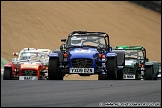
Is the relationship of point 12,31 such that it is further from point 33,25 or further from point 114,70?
point 114,70

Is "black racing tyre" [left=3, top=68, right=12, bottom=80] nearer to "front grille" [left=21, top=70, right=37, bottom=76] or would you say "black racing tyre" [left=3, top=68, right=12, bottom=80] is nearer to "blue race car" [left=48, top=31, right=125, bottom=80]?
"front grille" [left=21, top=70, right=37, bottom=76]

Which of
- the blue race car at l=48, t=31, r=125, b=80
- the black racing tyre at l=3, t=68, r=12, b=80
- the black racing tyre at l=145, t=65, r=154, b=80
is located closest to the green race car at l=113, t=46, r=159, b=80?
the black racing tyre at l=145, t=65, r=154, b=80

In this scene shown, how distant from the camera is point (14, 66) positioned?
70.2 feet

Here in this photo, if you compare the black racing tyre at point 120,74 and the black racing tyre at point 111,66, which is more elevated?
the black racing tyre at point 111,66

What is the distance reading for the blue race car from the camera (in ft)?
60.7

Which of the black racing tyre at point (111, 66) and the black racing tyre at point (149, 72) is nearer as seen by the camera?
the black racing tyre at point (111, 66)

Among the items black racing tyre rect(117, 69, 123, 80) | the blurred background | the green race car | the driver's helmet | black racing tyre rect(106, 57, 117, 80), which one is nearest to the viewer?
black racing tyre rect(106, 57, 117, 80)

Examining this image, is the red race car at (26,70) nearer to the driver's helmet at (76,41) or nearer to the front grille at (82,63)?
the driver's helmet at (76,41)

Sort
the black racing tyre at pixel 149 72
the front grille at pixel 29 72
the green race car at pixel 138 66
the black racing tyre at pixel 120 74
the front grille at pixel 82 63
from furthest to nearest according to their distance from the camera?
the front grille at pixel 29 72, the green race car at pixel 138 66, the black racing tyre at pixel 149 72, the black racing tyre at pixel 120 74, the front grille at pixel 82 63

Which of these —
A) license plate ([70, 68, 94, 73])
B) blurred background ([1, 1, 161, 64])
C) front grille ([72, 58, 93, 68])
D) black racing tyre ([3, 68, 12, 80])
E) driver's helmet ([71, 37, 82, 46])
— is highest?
blurred background ([1, 1, 161, 64])

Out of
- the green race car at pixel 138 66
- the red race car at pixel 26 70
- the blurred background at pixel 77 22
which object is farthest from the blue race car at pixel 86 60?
the blurred background at pixel 77 22

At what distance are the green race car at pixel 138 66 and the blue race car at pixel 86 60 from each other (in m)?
1.27

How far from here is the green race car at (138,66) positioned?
20.7 metres

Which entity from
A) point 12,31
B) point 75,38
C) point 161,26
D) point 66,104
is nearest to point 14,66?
point 75,38
